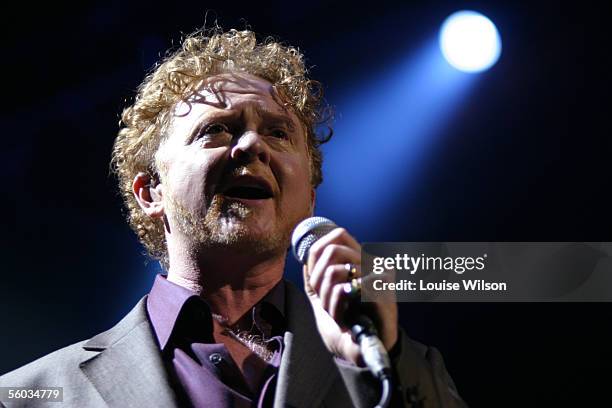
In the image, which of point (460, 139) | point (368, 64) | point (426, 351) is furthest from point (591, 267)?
point (368, 64)

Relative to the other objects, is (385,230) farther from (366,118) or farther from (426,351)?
(426,351)

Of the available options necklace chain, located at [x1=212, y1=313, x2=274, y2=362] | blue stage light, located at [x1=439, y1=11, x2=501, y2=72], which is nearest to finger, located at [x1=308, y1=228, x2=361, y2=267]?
necklace chain, located at [x1=212, y1=313, x2=274, y2=362]

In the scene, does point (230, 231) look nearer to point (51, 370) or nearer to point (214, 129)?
point (214, 129)

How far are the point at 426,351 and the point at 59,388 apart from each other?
3.18 feet

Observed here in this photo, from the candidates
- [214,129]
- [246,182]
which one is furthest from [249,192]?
[214,129]

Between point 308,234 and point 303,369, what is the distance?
431 mm

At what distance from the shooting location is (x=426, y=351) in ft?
6.20

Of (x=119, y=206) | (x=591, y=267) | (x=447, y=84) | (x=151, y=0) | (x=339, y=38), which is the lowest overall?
(x=591, y=267)

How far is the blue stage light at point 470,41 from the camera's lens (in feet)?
9.71

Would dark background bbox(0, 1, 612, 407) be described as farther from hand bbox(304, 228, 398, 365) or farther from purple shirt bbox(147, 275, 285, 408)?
hand bbox(304, 228, 398, 365)

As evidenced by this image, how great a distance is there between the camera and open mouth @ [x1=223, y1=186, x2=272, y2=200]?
6.27ft

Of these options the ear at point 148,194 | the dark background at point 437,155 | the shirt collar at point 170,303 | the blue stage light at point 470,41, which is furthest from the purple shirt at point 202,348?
the blue stage light at point 470,41

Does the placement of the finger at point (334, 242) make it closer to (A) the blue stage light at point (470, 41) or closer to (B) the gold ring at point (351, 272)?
(B) the gold ring at point (351, 272)

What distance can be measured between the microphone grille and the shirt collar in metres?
Answer: 0.52
